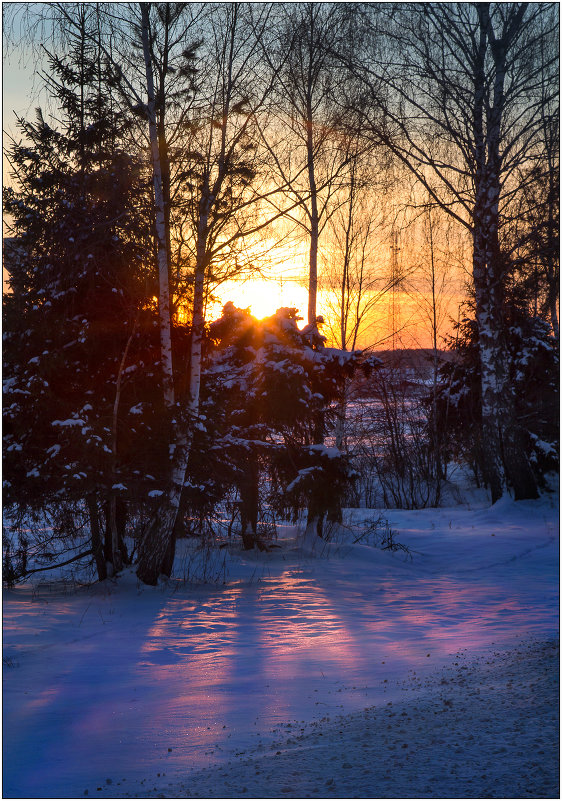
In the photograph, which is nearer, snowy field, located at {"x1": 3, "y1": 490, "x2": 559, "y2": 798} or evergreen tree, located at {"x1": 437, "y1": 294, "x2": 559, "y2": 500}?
snowy field, located at {"x1": 3, "y1": 490, "x2": 559, "y2": 798}

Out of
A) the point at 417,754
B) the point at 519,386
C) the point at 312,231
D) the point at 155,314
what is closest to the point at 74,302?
the point at 155,314

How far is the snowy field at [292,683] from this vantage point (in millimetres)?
3939

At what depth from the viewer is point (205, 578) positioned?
10.6m

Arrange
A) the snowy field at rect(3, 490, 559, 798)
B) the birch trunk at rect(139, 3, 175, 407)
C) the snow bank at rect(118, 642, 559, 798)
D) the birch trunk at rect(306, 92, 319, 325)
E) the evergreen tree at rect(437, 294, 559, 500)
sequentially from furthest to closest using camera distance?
the evergreen tree at rect(437, 294, 559, 500), the birch trunk at rect(306, 92, 319, 325), the birch trunk at rect(139, 3, 175, 407), the snowy field at rect(3, 490, 559, 798), the snow bank at rect(118, 642, 559, 798)

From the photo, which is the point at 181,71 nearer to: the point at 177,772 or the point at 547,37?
the point at 547,37

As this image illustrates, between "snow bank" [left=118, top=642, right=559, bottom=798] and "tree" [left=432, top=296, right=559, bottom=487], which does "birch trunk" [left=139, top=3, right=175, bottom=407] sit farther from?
"tree" [left=432, top=296, right=559, bottom=487]

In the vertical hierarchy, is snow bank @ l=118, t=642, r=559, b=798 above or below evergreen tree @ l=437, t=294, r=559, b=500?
below

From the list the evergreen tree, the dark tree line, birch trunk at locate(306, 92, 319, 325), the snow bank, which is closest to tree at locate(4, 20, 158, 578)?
the dark tree line

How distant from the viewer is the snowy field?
394 centimetres

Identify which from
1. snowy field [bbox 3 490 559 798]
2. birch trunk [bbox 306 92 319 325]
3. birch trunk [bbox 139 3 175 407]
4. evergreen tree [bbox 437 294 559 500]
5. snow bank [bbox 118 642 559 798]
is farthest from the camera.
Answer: evergreen tree [bbox 437 294 559 500]

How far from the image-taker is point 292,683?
19.4ft

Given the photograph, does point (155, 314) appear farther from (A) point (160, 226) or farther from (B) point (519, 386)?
(B) point (519, 386)

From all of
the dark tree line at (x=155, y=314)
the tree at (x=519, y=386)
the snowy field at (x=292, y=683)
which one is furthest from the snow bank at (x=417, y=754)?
the tree at (x=519, y=386)

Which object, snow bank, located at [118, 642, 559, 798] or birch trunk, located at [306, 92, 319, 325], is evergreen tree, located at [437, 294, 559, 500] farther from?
snow bank, located at [118, 642, 559, 798]
